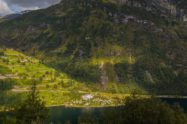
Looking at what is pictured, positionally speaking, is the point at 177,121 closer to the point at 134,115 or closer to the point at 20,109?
the point at 134,115

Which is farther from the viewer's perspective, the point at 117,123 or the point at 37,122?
the point at 117,123

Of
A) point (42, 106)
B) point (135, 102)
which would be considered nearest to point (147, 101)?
point (135, 102)

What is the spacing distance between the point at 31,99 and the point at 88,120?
5752 cm

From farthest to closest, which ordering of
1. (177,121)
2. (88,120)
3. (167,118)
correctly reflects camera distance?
(88,120), (177,121), (167,118)

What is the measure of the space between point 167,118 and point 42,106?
42968 mm

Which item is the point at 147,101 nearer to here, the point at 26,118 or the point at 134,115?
the point at 134,115

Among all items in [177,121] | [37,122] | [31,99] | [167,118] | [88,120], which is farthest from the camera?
[88,120]

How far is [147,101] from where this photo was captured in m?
133

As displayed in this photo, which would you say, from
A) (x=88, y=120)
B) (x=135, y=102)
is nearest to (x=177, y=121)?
(x=135, y=102)

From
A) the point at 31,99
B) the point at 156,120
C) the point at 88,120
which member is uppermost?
the point at 31,99

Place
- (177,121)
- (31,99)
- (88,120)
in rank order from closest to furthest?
(31,99)
(177,121)
(88,120)

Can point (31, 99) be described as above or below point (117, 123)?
above

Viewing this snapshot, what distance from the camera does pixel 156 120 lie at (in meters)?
122

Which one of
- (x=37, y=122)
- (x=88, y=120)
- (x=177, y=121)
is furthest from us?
(x=88, y=120)
